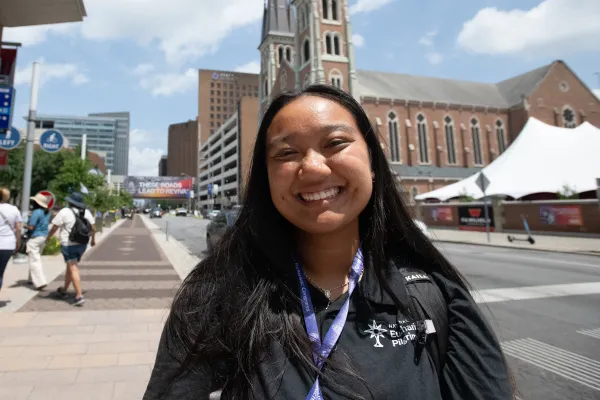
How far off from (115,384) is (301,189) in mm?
3359

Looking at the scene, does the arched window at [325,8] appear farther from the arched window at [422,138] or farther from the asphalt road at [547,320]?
the asphalt road at [547,320]

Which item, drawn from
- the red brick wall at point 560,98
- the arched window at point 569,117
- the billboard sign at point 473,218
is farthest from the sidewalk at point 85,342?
the arched window at point 569,117

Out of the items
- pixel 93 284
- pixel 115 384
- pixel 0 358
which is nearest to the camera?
pixel 115 384

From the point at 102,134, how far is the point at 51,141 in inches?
5648

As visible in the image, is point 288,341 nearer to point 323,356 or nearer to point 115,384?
point 323,356

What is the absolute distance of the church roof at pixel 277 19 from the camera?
6238 centimetres

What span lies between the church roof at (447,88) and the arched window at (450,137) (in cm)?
296

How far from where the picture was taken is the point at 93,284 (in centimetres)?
813

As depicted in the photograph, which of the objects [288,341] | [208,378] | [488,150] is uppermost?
[488,150]

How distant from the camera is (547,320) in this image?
17.3 ft

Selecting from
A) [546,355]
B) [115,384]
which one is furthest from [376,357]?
[546,355]

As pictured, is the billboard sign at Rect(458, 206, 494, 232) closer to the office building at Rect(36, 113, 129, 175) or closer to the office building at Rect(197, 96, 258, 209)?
the office building at Rect(197, 96, 258, 209)

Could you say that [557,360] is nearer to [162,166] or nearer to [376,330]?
[376,330]

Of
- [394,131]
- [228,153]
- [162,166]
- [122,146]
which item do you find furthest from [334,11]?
[162,166]
